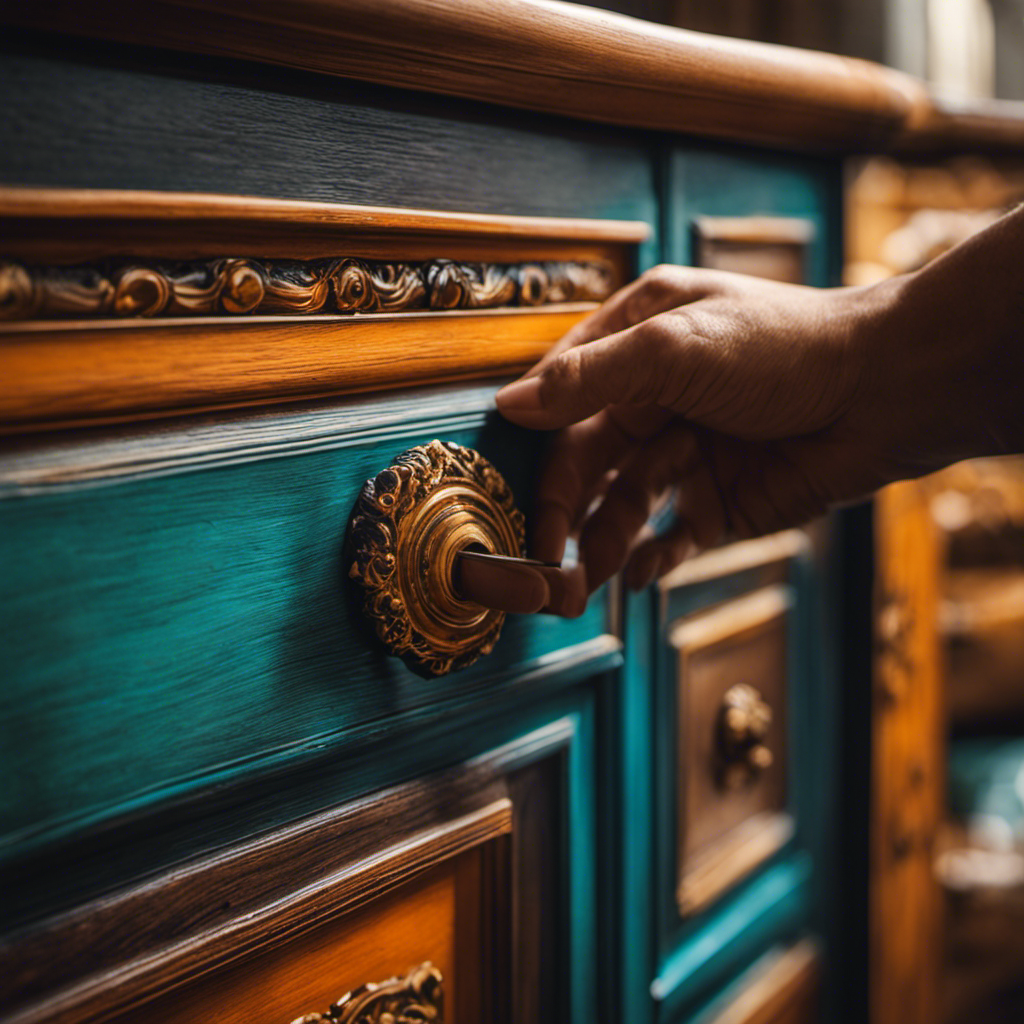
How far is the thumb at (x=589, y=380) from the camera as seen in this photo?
38 cm

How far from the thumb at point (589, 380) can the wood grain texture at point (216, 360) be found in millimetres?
20

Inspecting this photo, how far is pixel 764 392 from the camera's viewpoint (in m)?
0.44

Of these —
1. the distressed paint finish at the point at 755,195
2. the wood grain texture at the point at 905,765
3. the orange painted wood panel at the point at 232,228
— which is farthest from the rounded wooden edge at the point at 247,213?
the wood grain texture at the point at 905,765

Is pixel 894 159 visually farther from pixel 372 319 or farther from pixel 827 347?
pixel 372 319

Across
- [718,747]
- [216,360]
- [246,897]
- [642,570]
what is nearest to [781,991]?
[718,747]

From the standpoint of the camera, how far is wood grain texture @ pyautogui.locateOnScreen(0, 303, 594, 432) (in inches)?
9.8

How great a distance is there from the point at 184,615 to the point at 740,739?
361 millimetres

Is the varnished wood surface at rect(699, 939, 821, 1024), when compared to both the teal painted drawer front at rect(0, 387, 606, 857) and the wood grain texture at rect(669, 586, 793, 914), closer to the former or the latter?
the wood grain texture at rect(669, 586, 793, 914)

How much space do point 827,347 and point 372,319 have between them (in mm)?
225

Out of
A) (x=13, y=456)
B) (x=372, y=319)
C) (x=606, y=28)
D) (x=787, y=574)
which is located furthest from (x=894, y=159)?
(x=13, y=456)

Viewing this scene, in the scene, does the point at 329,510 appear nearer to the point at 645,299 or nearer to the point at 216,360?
the point at 216,360

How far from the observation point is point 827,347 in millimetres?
443

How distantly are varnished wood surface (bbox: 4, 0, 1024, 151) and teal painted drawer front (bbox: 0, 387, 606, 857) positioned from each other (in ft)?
0.35

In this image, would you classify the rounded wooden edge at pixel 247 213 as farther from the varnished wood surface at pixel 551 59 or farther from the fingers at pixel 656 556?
the fingers at pixel 656 556
